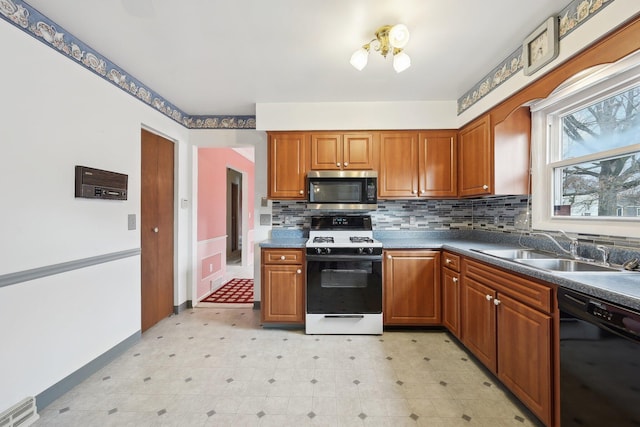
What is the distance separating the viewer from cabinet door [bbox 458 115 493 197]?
2.28m

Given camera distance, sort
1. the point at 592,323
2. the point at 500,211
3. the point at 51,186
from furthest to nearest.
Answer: the point at 500,211
the point at 51,186
the point at 592,323

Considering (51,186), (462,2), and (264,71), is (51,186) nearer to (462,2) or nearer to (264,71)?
(264,71)

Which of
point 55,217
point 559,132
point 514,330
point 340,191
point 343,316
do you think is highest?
point 559,132

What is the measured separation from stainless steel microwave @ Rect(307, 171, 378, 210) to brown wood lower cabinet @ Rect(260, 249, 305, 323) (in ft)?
2.03

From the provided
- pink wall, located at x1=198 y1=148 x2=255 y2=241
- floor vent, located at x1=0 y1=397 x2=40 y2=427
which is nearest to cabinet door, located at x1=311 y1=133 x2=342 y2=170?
pink wall, located at x1=198 y1=148 x2=255 y2=241

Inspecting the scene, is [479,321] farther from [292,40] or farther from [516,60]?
[292,40]

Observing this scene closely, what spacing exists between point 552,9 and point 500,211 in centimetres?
161

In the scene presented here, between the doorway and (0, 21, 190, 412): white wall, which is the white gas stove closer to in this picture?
(0, 21, 190, 412): white wall

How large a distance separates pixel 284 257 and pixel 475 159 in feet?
6.84

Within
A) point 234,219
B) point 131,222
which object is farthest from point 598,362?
point 234,219

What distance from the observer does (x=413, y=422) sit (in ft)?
4.85

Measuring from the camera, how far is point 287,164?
113 inches

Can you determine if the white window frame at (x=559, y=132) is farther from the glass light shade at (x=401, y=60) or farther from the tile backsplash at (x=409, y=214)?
the glass light shade at (x=401, y=60)

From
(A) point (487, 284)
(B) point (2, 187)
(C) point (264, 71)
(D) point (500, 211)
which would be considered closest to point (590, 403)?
(A) point (487, 284)
